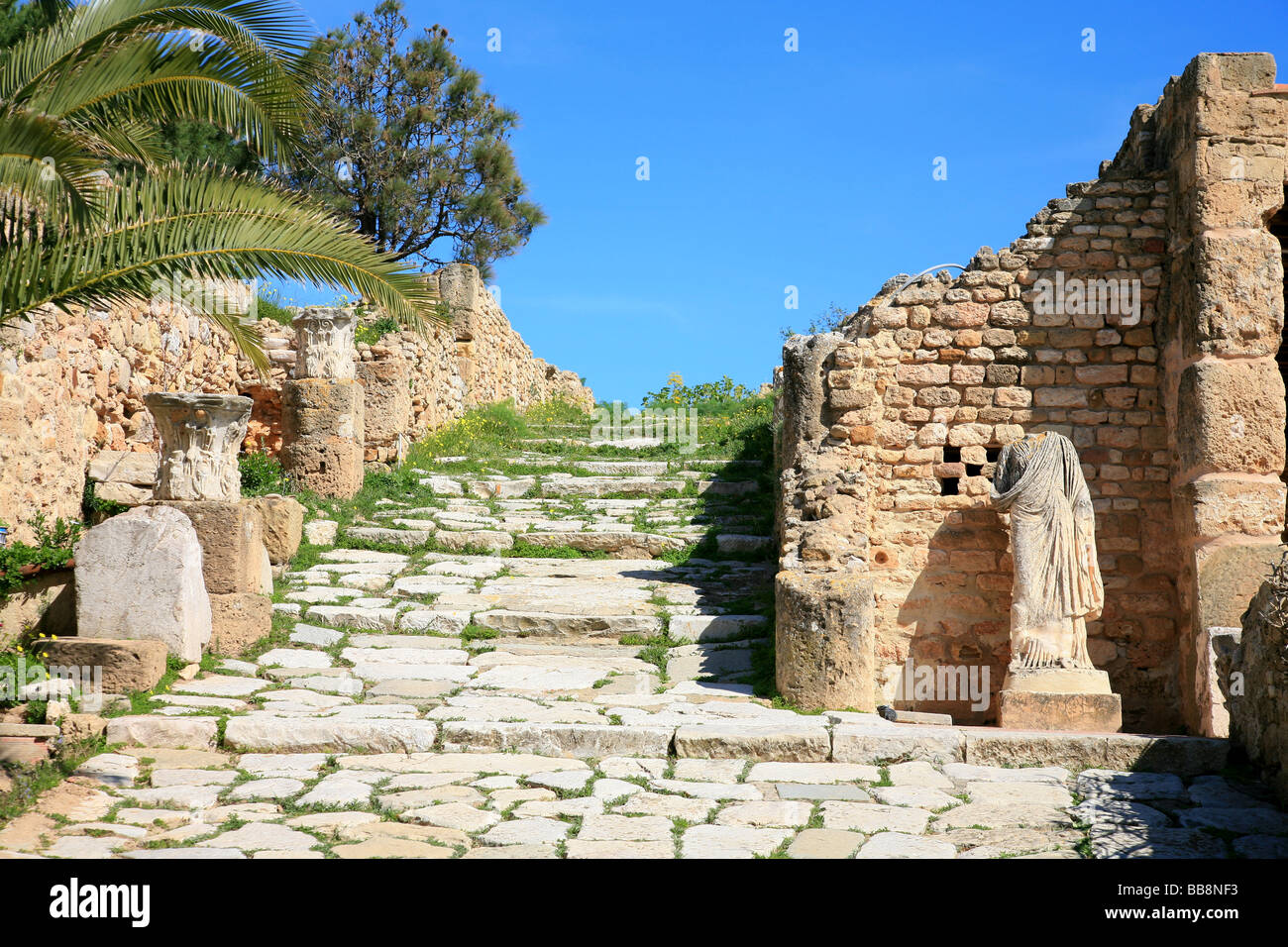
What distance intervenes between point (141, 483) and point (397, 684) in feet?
12.1

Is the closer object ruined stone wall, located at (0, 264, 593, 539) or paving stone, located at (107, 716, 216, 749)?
paving stone, located at (107, 716, 216, 749)

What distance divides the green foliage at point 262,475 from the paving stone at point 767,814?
6.77 metres

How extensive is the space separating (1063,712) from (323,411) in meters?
7.37

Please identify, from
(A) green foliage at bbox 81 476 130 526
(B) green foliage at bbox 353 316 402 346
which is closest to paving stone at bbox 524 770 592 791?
(A) green foliage at bbox 81 476 130 526

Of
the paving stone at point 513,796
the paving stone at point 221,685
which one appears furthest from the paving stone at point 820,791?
the paving stone at point 221,685

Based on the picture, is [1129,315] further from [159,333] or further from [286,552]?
[159,333]

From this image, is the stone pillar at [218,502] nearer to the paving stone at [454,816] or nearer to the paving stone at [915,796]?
the paving stone at [454,816]

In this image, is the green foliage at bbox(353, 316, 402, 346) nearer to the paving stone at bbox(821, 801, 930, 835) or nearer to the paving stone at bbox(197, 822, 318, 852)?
the paving stone at bbox(197, 822, 318, 852)

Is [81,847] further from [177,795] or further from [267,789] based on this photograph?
[267,789]

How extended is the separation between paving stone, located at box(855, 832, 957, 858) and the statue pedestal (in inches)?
93.0

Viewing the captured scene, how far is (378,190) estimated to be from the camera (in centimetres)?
2198

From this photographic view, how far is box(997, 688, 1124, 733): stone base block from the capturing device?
23.2ft
